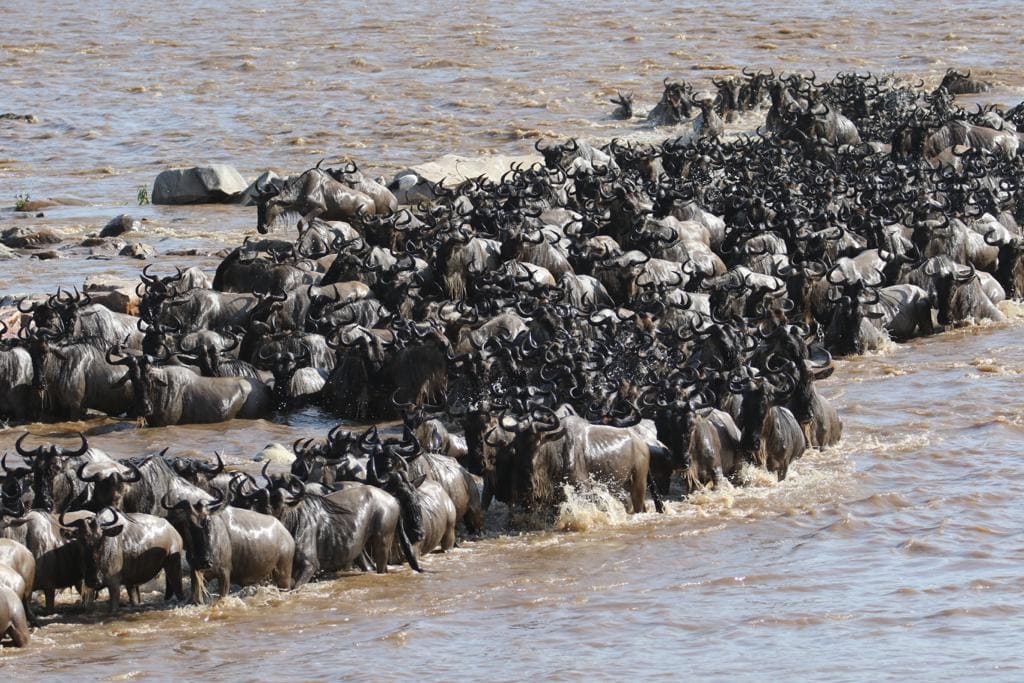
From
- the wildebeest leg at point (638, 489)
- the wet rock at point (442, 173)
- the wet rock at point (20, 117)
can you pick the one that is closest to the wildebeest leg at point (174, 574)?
the wildebeest leg at point (638, 489)

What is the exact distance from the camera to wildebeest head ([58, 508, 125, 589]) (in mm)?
10938

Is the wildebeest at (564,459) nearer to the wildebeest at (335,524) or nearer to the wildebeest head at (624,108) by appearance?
the wildebeest at (335,524)

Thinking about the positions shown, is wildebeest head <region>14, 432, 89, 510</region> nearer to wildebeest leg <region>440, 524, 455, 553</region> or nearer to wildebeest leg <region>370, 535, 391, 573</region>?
wildebeest leg <region>370, 535, 391, 573</region>

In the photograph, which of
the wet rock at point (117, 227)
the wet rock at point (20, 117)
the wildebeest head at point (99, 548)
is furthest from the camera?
the wet rock at point (20, 117)

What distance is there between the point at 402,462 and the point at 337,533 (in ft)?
2.53

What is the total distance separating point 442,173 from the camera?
25891 millimetres

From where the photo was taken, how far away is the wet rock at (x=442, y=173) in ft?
81.8

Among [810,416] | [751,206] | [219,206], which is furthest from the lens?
[219,206]

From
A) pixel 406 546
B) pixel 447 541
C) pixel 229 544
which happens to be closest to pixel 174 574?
pixel 229 544

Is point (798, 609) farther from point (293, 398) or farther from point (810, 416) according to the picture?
point (293, 398)

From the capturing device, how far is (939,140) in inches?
1056

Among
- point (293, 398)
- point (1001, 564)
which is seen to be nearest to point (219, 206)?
point (293, 398)

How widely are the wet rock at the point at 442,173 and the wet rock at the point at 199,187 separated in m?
2.57

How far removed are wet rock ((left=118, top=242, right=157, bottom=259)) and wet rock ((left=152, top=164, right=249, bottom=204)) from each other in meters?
3.73
